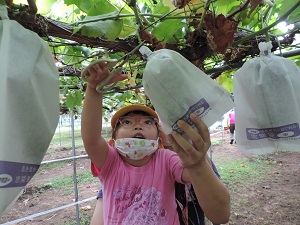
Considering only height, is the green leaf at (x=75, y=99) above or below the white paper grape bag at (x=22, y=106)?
above

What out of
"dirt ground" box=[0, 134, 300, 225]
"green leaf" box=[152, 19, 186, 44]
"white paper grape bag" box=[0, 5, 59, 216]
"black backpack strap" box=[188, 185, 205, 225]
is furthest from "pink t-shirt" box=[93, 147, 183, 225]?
"dirt ground" box=[0, 134, 300, 225]

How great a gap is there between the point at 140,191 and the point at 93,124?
0.32 metres

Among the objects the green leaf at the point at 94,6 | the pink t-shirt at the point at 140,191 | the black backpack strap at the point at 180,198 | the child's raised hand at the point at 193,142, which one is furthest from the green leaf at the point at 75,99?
the child's raised hand at the point at 193,142

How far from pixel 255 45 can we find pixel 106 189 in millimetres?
824

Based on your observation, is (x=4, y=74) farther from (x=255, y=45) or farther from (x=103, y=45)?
(x=255, y=45)

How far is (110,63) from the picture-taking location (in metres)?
0.55

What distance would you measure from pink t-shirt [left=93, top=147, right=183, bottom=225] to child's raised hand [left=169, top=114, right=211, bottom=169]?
0.35 metres

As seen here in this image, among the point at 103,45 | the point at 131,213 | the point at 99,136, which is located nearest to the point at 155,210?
the point at 131,213

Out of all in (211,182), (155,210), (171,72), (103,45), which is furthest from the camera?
(155,210)

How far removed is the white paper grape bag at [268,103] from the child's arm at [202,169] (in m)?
0.12

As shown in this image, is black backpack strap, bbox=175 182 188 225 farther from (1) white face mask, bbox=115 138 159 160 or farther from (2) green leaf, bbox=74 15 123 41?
(2) green leaf, bbox=74 15 123 41

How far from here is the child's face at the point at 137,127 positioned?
109 centimetres

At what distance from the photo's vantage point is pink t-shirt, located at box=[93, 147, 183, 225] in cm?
96

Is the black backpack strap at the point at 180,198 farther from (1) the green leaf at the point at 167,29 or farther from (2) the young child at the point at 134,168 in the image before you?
(1) the green leaf at the point at 167,29
